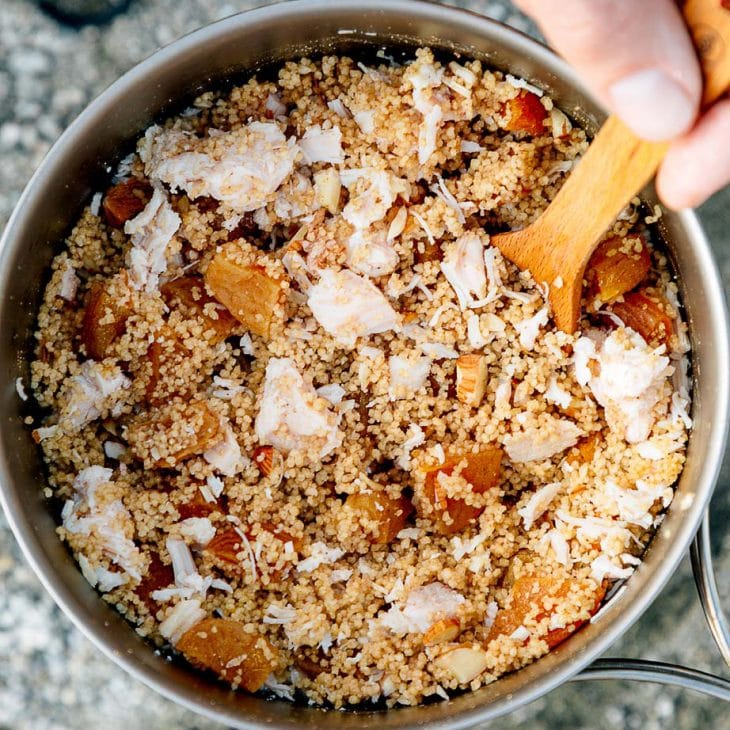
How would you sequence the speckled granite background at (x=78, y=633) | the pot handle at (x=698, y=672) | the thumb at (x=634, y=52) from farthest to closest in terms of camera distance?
1. the speckled granite background at (x=78, y=633)
2. the pot handle at (x=698, y=672)
3. the thumb at (x=634, y=52)

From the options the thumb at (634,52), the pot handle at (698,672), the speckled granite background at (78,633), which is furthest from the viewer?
the speckled granite background at (78,633)

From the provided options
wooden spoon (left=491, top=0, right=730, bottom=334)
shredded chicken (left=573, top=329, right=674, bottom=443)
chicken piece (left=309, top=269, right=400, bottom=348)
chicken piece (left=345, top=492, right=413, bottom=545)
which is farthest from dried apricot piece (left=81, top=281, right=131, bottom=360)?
shredded chicken (left=573, top=329, right=674, bottom=443)

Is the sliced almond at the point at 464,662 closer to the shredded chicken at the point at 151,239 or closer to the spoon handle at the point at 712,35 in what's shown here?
the shredded chicken at the point at 151,239

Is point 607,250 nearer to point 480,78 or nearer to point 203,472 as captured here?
point 480,78

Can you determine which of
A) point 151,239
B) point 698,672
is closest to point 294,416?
point 151,239

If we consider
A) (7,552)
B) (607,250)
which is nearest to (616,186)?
(607,250)

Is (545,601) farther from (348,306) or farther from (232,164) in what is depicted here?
(232,164)

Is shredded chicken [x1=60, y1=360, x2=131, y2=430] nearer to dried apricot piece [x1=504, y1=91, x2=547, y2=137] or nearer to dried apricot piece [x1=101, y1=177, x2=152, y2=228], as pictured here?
dried apricot piece [x1=101, y1=177, x2=152, y2=228]

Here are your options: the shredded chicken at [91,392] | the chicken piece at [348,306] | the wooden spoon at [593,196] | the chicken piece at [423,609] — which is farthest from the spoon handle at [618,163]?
the shredded chicken at [91,392]
